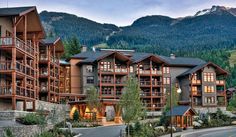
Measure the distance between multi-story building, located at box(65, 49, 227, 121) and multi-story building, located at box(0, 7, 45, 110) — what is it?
24.9 metres

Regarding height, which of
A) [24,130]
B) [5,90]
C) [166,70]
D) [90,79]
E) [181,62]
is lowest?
[24,130]

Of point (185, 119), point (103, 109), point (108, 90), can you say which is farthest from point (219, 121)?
point (108, 90)

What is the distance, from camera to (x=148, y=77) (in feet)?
268

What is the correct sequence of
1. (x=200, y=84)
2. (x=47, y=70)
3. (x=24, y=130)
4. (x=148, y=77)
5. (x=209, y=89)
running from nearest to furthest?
(x=24, y=130), (x=47, y=70), (x=148, y=77), (x=200, y=84), (x=209, y=89)

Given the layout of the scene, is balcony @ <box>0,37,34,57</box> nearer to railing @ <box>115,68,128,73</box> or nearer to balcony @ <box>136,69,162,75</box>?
railing @ <box>115,68,128,73</box>

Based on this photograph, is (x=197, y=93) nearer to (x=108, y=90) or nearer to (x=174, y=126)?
(x=108, y=90)

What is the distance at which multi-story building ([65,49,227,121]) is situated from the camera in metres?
78.0

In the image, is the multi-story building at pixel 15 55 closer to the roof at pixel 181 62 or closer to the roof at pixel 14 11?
the roof at pixel 14 11

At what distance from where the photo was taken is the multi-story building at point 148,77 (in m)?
78.0

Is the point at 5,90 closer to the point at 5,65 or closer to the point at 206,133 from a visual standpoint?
the point at 5,65

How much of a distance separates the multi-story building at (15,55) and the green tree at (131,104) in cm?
1072

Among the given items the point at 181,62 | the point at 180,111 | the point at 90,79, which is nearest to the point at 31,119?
the point at 180,111

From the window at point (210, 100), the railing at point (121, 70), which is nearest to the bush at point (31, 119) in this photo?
the railing at point (121, 70)

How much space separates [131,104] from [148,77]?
38.7 metres
